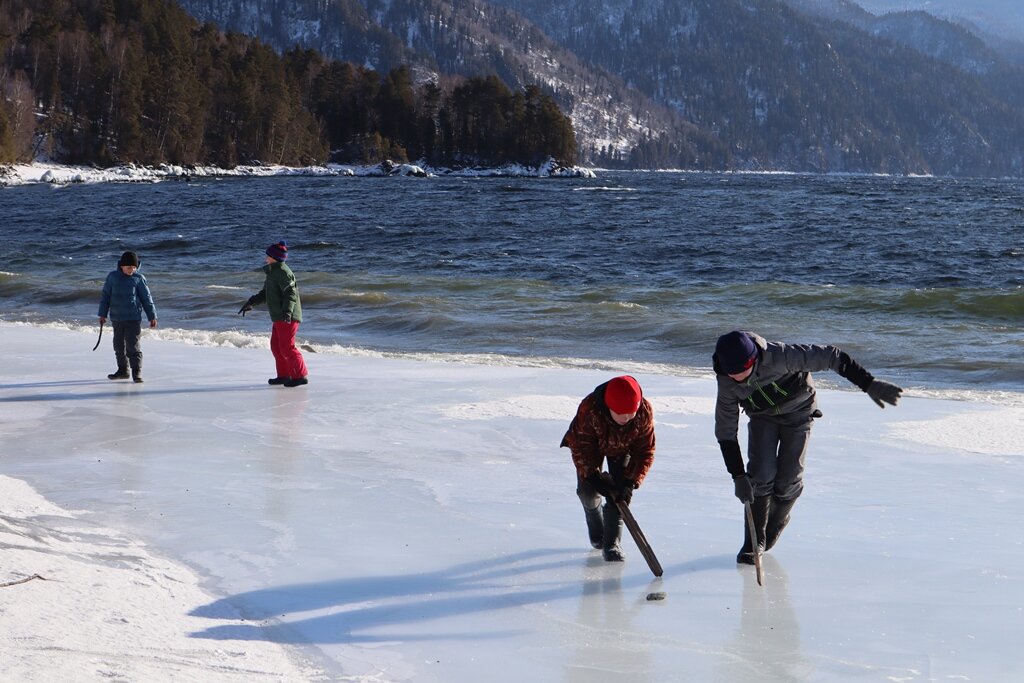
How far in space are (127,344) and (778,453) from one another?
731 centimetres

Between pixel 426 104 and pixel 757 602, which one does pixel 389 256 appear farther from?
pixel 426 104

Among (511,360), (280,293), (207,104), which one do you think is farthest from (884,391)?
(207,104)

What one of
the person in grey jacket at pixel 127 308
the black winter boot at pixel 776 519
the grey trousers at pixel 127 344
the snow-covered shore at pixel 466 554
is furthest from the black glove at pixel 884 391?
the grey trousers at pixel 127 344

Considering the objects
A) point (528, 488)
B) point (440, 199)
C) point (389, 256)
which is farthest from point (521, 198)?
point (528, 488)

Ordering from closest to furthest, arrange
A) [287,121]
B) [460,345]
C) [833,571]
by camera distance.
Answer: [833,571] → [460,345] → [287,121]

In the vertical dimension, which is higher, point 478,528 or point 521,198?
point 521,198

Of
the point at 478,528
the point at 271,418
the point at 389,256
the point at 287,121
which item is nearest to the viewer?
the point at 478,528

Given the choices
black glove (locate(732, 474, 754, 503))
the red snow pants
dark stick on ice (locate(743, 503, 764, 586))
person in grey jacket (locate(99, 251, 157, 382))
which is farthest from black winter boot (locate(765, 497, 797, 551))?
person in grey jacket (locate(99, 251, 157, 382))

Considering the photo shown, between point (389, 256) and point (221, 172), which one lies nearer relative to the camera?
point (389, 256)

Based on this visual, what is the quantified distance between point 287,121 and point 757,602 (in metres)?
112

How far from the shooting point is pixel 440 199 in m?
62.7

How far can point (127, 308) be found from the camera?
1061 centimetres

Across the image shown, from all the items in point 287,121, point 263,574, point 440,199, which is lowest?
point 263,574

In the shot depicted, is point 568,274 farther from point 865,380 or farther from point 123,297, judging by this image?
point 865,380
